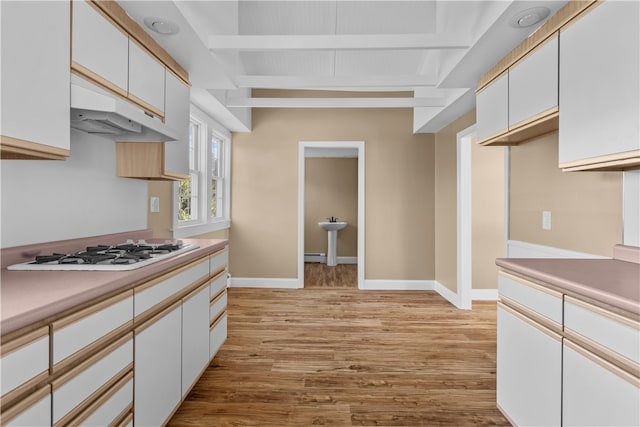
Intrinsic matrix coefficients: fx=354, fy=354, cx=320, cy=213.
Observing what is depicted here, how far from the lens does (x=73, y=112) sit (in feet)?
5.38

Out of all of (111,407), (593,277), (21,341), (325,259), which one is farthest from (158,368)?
(325,259)

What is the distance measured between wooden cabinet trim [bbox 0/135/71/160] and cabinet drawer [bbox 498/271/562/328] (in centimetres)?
218

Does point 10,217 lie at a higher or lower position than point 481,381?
higher

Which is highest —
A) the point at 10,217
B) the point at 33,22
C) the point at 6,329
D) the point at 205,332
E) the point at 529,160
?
the point at 33,22

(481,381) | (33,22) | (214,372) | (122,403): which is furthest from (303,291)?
(33,22)

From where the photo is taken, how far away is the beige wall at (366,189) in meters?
5.21

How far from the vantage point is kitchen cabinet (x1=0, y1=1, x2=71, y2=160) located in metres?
1.23

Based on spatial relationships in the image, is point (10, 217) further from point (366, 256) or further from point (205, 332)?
point (366, 256)

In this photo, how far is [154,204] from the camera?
9.78 ft

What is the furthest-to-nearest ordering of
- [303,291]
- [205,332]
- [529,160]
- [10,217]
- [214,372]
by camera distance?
1. [303,291]
2. [529,160]
3. [214,372]
4. [205,332]
5. [10,217]

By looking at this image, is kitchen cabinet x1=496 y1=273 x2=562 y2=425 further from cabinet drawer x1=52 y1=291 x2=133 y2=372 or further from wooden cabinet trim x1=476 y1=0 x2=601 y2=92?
cabinet drawer x1=52 y1=291 x2=133 y2=372

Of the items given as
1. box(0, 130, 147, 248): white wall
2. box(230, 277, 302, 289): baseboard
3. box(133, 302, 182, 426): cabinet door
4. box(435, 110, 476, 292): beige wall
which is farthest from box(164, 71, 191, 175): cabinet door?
box(435, 110, 476, 292): beige wall

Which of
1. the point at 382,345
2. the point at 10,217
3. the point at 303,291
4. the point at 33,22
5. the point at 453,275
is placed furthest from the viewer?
the point at 303,291

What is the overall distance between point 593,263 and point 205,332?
233 centimetres
